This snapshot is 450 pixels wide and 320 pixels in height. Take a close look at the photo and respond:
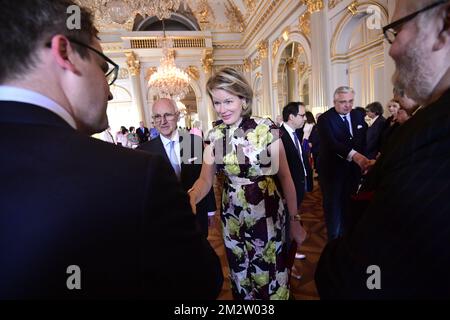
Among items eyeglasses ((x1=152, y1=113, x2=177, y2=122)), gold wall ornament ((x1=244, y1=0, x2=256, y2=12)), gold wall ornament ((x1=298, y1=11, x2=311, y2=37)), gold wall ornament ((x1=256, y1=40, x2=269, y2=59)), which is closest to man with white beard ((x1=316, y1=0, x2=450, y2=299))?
eyeglasses ((x1=152, y1=113, x2=177, y2=122))

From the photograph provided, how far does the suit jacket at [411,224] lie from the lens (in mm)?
505

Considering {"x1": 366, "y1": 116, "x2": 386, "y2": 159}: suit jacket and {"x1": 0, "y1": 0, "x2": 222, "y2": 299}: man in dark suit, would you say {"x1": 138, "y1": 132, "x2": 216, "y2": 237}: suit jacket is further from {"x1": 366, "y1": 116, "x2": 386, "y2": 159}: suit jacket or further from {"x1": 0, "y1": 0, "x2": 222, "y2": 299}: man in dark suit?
{"x1": 366, "y1": 116, "x2": 386, "y2": 159}: suit jacket

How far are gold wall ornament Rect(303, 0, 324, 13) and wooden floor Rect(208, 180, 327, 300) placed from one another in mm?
4526

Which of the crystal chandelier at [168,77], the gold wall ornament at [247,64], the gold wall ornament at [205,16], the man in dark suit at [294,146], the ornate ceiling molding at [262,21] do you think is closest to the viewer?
the man in dark suit at [294,146]

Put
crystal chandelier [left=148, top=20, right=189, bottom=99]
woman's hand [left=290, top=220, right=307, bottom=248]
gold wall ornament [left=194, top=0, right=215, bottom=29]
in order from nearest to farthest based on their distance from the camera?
woman's hand [left=290, top=220, right=307, bottom=248] < crystal chandelier [left=148, top=20, right=189, bottom=99] < gold wall ornament [left=194, top=0, right=215, bottom=29]

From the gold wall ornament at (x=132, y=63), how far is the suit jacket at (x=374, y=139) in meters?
11.6

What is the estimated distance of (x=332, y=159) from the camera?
2.56 metres

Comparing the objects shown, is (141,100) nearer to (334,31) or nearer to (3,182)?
(334,31)

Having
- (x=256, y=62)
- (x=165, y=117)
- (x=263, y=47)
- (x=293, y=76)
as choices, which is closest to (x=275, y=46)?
(x=263, y=47)

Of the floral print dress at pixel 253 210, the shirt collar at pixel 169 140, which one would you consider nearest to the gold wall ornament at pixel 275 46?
the shirt collar at pixel 169 140

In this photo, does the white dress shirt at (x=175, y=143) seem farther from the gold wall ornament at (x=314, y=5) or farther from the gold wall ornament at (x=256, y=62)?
the gold wall ornament at (x=256, y=62)

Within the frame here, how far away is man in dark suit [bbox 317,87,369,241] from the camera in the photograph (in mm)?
2479

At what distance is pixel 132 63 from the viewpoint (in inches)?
471
